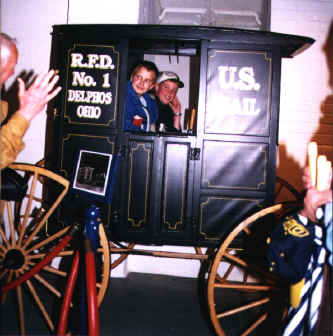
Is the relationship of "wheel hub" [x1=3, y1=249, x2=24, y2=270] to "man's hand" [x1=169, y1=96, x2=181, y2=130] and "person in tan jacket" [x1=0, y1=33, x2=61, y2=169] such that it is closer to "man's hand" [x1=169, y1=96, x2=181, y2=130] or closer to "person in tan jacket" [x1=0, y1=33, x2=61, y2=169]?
"person in tan jacket" [x1=0, y1=33, x2=61, y2=169]

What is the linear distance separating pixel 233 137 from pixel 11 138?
5.71ft

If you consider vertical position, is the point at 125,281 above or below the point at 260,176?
below

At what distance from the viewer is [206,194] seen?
273 centimetres

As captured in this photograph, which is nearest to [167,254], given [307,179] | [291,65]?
[307,179]

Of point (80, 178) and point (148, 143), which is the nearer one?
point (80, 178)

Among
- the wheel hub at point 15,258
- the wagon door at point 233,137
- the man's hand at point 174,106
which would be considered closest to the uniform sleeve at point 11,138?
the wheel hub at point 15,258

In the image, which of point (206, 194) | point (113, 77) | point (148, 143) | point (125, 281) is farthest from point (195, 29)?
point (125, 281)

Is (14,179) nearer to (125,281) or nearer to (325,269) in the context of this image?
(125,281)

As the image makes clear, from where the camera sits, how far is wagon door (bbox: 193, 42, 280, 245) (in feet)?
8.88

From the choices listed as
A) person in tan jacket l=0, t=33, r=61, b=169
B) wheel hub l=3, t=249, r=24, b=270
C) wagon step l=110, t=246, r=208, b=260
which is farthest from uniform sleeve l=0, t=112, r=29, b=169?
wagon step l=110, t=246, r=208, b=260

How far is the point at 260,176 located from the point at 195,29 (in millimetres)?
1365

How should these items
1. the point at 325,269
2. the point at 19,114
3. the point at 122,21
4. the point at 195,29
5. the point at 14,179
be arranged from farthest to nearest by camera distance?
the point at 122,21
the point at 195,29
the point at 14,179
the point at 19,114
the point at 325,269

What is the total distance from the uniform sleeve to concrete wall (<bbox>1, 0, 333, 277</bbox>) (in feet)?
7.40

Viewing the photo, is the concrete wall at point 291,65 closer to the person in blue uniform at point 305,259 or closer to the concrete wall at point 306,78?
the concrete wall at point 306,78
